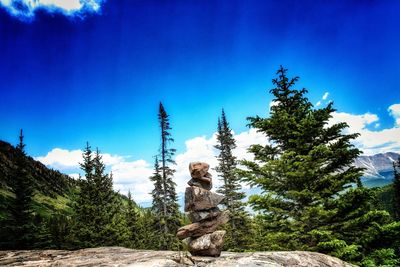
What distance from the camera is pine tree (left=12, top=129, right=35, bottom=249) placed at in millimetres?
24036

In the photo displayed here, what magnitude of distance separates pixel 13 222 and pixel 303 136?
27.3 meters

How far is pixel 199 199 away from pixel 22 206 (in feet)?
72.1

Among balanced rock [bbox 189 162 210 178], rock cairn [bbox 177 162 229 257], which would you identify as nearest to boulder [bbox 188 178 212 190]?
rock cairn [bbox 177 162 229 257]

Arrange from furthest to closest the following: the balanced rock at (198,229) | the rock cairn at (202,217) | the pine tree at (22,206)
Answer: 1. the pine tree at (22,206)
2. the balanced rock at (198,229)
3. the rock cairn at (202,217)

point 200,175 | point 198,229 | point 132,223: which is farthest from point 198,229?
point 132,223

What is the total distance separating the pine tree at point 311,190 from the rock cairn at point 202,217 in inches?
101

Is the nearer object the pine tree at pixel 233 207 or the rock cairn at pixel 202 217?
the rock cairn at pixel 202 217

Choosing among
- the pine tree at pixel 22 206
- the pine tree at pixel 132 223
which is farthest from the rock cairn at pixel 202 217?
the pine tree at pixel 132 223

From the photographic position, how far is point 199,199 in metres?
12.6

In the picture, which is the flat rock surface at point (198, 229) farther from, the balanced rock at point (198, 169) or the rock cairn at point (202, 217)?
the balanced rock at point (198, 169)

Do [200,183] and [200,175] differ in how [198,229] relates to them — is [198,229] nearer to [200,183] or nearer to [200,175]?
[200,183]

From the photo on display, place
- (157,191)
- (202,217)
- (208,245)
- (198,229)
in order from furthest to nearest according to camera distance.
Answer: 1. (157,191)
2. (202,217)
3. (198,229)
4. (208,245)

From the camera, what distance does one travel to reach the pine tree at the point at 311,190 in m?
12.6

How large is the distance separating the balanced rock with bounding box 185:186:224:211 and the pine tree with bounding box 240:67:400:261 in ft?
8.22
